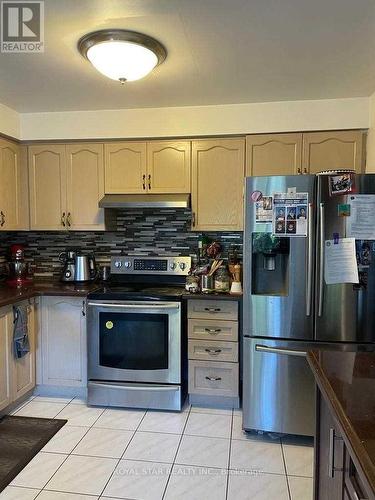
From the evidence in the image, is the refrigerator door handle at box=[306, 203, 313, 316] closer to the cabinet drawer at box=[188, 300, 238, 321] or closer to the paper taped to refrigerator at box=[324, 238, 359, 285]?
the paper taped to refrigerator at box=[324, 238, 359, 285]

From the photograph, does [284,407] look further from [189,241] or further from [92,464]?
[189,241]

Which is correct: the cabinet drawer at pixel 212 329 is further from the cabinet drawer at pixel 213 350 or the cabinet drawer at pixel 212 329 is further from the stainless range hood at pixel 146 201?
the stainless range hood at pixel 146 201

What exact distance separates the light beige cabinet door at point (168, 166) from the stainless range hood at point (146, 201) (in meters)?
0.08

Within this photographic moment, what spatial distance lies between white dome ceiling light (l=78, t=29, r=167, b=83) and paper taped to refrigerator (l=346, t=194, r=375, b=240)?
1364mm

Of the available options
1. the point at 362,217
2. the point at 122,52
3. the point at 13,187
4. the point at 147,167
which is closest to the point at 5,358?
the point at 13,187

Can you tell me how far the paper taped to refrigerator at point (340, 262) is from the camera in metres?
2.18

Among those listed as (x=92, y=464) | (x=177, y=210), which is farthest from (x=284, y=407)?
(x=177, y=210)

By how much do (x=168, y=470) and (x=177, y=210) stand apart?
200 centimetres

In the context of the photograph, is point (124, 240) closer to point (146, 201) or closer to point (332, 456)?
point (146, 201)

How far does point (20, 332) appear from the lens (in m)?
2.72

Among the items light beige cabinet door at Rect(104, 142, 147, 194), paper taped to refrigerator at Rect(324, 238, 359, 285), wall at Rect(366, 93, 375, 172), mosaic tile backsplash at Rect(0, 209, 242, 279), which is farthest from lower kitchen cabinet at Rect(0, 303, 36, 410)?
wall at Rect(366, 93, 375, 172)

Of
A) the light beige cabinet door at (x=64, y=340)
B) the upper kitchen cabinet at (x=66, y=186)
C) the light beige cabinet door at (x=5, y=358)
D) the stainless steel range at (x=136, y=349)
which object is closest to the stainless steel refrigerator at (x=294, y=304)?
the stainless steel range at (x=136, y=349)

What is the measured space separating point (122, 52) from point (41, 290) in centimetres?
186

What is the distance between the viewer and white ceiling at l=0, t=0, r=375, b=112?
164 centimetres
